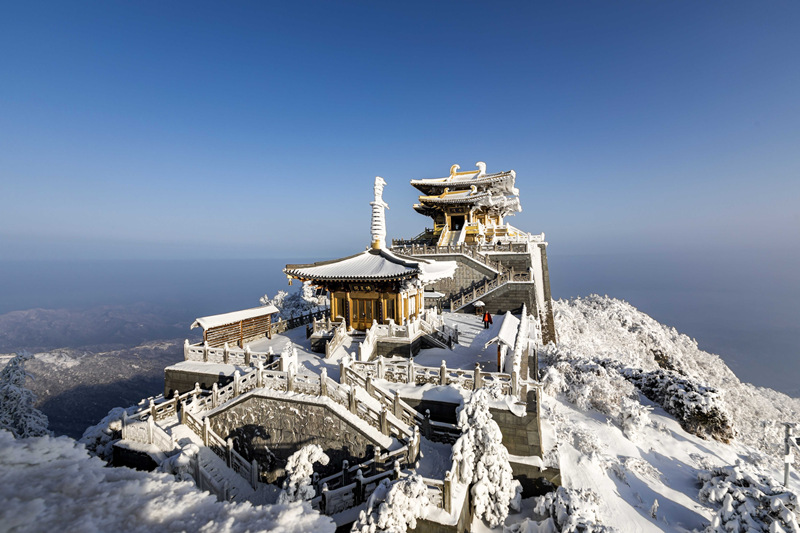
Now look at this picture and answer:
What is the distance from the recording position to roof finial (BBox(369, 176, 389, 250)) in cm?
1578

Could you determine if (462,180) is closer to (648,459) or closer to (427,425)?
(648,459)

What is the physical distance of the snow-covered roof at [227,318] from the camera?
14273mm

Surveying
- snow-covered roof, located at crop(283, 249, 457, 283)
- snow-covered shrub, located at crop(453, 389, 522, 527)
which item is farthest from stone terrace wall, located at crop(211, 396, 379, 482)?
snow-covered roof, located at crop(283, 249, 457, 283)

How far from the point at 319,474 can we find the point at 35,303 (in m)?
284

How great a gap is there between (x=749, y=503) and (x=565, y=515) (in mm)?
5400

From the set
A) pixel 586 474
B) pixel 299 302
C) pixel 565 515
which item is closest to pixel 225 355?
pixel 565 515

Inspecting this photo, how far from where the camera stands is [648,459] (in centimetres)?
1205

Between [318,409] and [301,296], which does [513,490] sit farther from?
[301,296]

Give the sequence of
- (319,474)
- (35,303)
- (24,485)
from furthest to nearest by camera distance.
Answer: (35,303), (319,474), (24,485)

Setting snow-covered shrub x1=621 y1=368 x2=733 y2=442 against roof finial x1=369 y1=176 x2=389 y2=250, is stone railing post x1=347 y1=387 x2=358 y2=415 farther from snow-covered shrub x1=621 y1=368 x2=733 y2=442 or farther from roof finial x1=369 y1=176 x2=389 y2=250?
snow-covered shrub x1=621 y1=368 x2=733 y2=442

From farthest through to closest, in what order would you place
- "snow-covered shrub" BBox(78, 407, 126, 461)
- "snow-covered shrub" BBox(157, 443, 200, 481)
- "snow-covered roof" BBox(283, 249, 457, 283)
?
"snow-covered roof" BBox(283, 249, 457, 283) → "snow-covered shrub" BBox(78, 407, 126, 461) → "snow-covered shrub" BBox(157, 443, 200, 481)

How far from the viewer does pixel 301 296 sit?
3878 cm

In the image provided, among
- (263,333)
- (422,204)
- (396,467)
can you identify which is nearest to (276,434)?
(396,467)

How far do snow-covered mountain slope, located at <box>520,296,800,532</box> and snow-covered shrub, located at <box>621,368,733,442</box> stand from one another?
0.04m
